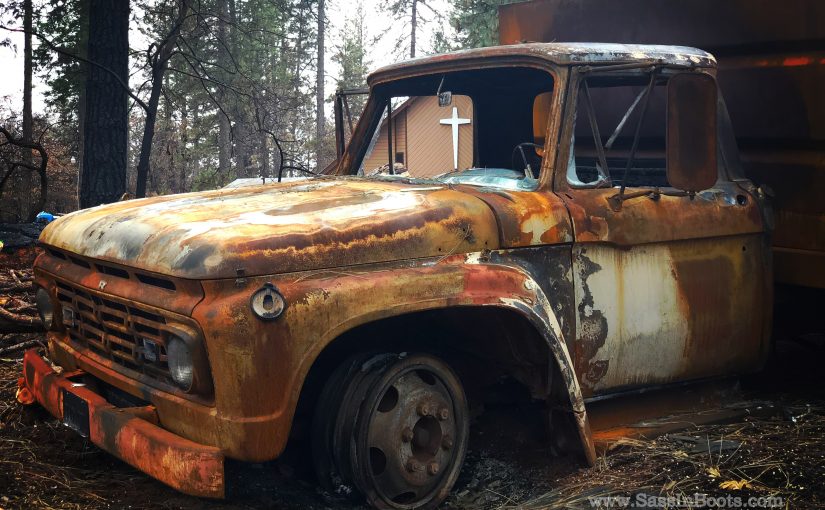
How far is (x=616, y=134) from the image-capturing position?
12.2ft

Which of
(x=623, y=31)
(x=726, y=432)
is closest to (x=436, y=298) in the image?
(x=726, y=432)

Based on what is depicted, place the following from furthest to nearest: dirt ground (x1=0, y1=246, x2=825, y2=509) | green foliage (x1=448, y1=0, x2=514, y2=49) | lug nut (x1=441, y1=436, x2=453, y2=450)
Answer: green foliage (x1=448, y1=0, x2=514, y2=49), lug nut (x1=441, y1=436, x2=453, y2=450), dirt ground (x1=0, y1=246, x2=825, y2=509)

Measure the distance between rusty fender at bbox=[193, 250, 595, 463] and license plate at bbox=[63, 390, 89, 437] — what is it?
70 cm

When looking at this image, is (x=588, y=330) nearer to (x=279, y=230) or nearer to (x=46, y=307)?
(x=279, y=230)

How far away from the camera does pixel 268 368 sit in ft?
9.27

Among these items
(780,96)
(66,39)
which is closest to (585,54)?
(780,96)

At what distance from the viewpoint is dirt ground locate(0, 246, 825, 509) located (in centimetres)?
328

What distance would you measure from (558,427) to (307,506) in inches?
44.2

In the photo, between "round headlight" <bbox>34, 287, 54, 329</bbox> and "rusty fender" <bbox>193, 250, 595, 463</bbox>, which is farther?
"round headlight" <bbox>34, 287, 54, 329</bbox>

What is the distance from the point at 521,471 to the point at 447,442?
540mm

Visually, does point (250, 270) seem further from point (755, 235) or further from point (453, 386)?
→ point (755, 235)

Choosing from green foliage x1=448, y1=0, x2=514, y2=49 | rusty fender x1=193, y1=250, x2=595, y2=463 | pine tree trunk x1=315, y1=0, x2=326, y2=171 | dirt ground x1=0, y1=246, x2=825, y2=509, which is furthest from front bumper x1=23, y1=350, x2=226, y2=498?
pine tree trunk x1=315, y1=0, x2=326, y2=171

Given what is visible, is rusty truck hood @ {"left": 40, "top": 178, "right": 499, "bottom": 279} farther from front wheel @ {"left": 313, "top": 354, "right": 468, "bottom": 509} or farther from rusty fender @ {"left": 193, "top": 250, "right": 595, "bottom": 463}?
front wheel @ {"left": 313, "top": 354, "right": 468, "bottom": 509}

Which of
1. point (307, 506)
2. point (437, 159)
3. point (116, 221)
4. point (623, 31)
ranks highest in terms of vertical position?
point (623, 31)
